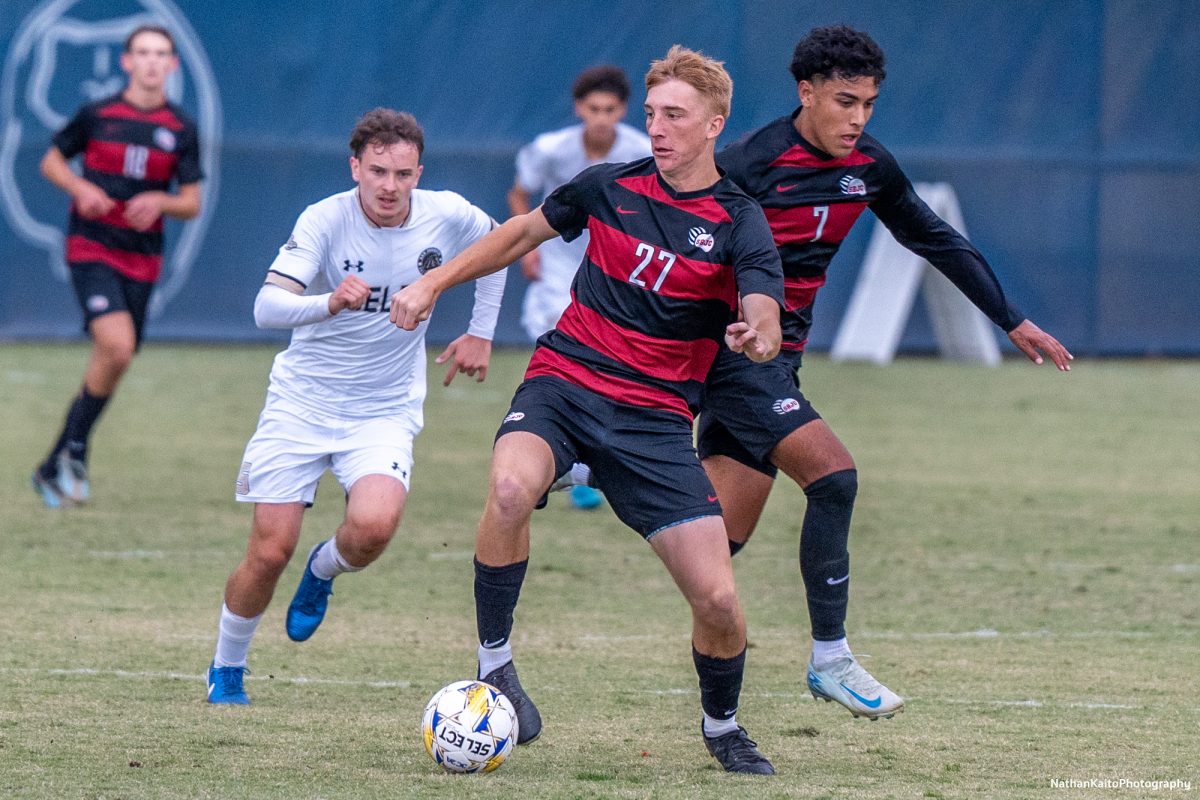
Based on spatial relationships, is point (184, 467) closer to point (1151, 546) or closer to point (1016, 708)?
point (1151, 546)

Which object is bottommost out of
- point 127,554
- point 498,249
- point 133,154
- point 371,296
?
point 127,554

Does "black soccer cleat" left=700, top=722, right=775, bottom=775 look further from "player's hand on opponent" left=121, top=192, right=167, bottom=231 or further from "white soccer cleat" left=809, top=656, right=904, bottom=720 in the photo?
"player's hand on opponent" left=121, top=192, right=167, bottom=231

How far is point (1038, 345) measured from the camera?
570 cm

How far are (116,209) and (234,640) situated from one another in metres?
4.58

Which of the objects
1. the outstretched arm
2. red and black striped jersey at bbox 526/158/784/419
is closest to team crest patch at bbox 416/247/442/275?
the outstretched arm

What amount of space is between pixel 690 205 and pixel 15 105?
40.9ft

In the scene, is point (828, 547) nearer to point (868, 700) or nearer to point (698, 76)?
point (868, 700)

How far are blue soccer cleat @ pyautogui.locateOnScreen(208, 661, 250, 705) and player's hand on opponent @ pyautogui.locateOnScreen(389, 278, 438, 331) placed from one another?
1.36m

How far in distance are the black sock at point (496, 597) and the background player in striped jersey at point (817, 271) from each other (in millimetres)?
1045

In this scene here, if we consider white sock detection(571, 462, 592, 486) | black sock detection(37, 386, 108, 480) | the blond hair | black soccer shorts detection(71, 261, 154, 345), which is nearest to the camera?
the blond hair

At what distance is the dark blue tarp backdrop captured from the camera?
1623cm

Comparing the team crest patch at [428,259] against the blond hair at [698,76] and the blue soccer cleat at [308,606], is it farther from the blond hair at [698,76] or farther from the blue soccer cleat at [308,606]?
the blond hair at [698,76]

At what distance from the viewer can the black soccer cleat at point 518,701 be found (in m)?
4.71

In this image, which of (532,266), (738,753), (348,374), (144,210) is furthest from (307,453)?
(532,266)
